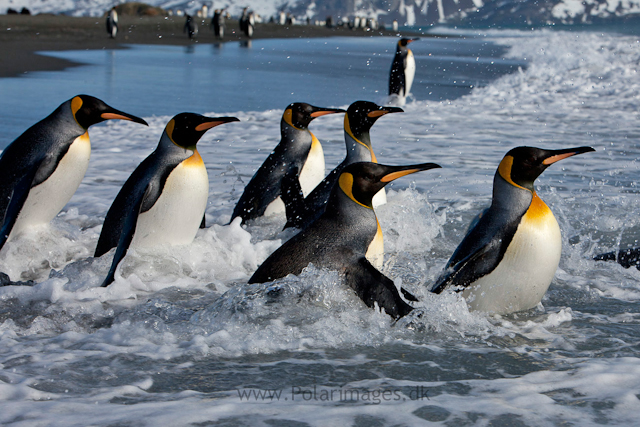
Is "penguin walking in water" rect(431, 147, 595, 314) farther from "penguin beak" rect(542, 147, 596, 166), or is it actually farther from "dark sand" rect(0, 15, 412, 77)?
"dark sand" rect(0, 15, 412, 77)

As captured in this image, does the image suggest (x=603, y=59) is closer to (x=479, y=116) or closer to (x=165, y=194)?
(x=479, y=116)

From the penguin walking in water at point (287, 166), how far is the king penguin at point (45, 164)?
1021 mm

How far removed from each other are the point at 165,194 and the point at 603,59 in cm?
2214

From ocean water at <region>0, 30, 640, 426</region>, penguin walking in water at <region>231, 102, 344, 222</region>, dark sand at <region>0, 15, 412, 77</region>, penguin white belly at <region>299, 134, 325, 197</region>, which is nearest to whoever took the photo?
ocean water at <region>0, 30, 640, 426</region>

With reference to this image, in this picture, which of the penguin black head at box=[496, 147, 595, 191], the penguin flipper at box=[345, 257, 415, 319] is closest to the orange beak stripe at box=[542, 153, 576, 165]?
the penguin black head at box=[496, 147, 595, 191]

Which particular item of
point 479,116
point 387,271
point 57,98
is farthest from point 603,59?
point 387,271

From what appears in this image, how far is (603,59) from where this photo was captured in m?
23.0

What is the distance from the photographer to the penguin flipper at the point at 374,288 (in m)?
2.79

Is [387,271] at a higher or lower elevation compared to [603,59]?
lower

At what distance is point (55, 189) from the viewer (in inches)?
175

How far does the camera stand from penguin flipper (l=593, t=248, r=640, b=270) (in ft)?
12.3

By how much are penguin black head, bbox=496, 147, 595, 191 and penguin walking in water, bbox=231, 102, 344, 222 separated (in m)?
2.03

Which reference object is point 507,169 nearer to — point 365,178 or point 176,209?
point 365,178

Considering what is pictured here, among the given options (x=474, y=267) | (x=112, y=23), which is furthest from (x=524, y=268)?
(x=112, y=23)
